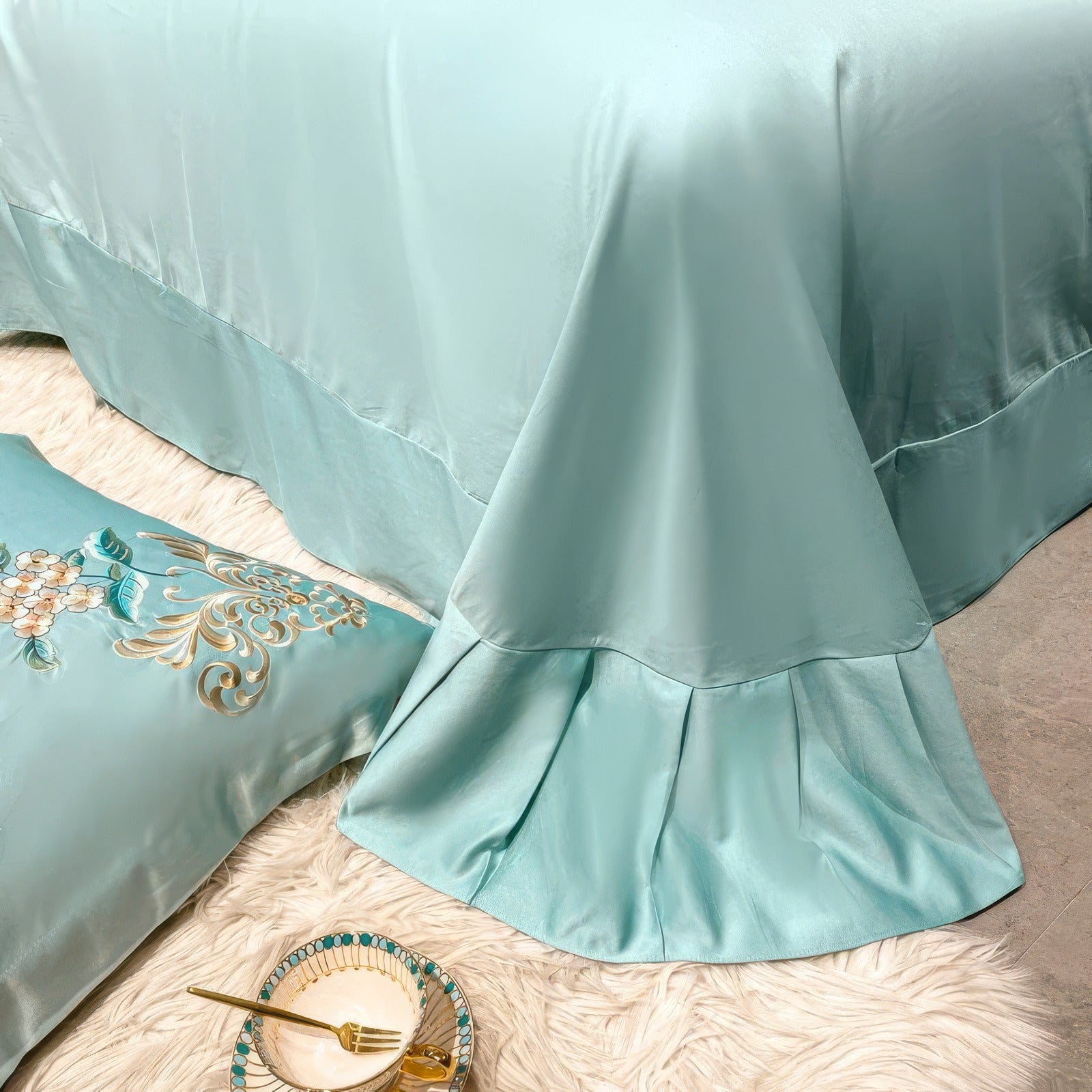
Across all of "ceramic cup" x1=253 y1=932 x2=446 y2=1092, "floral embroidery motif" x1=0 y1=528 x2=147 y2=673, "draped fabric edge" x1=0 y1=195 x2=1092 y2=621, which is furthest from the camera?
"draped fabric edge" x1=0 y1=195 x2=1092 y2=621

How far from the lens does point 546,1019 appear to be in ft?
2.69

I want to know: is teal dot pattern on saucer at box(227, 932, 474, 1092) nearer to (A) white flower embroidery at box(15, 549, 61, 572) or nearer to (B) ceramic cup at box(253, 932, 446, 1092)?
(B) ceramic cup at box(253, 932, 446, 1092)

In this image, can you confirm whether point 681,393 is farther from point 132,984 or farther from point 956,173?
point 132,984

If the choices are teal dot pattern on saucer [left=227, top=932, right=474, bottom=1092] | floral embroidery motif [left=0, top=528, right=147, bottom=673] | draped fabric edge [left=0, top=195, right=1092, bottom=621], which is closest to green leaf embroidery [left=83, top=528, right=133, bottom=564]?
floral embroidery motif [left=0, top=528, right=147, bottom=673]

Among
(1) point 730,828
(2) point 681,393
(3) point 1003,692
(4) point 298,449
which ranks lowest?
(3) point 1003,692

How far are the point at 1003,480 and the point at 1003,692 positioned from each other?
22cm

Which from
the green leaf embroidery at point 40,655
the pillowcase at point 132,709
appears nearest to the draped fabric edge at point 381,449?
→ the pillowcase at point 132,709

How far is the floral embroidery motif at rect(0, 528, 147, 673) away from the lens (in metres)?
0.84

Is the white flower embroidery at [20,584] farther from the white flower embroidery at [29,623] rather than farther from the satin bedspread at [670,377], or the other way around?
the satin bedspread at [670,377]

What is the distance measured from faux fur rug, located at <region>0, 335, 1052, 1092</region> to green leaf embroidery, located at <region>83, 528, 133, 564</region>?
0.26 metres

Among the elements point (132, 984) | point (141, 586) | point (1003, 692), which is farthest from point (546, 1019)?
point (1003, 692)

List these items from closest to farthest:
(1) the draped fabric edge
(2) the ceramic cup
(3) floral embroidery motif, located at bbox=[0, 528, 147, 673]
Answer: (2) the ceramic cup, (3) floral embroidery motif, located at bbox=[0, 528, 147, 673], (1) the draped fabric edge

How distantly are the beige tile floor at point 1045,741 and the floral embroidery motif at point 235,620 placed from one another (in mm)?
603

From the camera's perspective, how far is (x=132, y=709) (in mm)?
831
